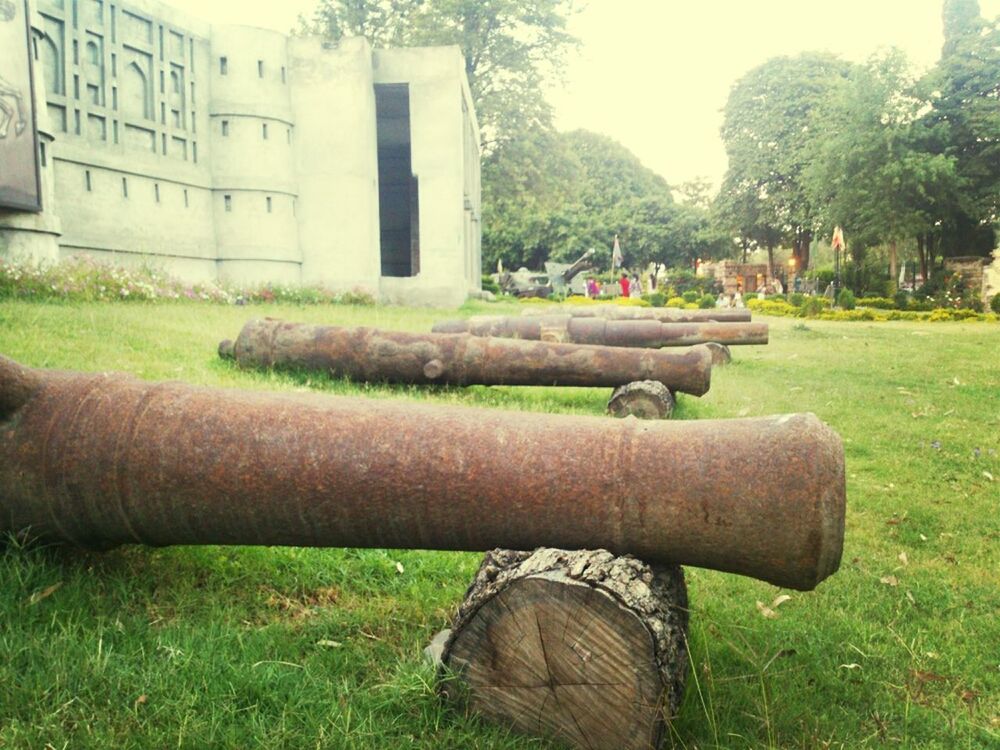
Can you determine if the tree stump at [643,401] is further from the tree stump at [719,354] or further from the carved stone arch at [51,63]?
the carved stone arch at [51,63]

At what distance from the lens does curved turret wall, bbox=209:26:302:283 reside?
2148 centimetres

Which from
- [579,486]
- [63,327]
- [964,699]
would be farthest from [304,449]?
[63,327]

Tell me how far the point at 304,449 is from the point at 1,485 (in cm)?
107

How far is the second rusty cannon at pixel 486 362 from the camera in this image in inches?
277

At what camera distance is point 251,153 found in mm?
21875

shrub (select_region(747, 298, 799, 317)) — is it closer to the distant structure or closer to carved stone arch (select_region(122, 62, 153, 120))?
the distant structure

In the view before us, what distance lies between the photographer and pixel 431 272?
23922mm

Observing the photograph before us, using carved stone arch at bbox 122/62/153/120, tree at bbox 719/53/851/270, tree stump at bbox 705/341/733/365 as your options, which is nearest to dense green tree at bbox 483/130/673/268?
tree at bbox 719/53/851/270

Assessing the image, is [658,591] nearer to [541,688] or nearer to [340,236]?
[541,688]

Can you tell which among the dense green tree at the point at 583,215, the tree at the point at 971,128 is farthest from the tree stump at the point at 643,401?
the dense green tree at the point at 583,215

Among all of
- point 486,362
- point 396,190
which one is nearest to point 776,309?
point 396,190

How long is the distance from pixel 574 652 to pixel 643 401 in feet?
16.4

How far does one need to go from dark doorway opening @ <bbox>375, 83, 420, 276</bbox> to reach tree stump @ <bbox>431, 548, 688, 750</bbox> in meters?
24.8

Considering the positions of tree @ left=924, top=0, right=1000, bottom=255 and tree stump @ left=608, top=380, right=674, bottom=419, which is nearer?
tree stump @ left=608, top=380, right=674, bottom=419
